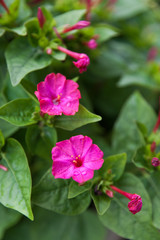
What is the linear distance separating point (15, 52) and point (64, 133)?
38 cm

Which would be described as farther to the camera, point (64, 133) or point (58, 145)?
point (64, 133)

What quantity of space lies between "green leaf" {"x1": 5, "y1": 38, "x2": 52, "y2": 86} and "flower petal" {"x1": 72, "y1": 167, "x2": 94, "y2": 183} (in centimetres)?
35

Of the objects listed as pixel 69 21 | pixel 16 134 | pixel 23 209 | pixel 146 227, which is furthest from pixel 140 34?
pixel 23 209

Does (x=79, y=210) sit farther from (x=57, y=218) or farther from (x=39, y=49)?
(x=39, y=49)

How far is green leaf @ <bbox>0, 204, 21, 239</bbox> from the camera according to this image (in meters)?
1.17

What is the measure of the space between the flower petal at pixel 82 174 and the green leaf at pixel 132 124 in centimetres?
46

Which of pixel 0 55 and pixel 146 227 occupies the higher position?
pixel 0 55

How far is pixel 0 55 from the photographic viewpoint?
Answer: 1.17 m

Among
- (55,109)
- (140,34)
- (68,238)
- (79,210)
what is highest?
(55,109)

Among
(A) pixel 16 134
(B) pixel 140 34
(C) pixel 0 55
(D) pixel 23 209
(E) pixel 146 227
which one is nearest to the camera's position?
(D) pixel 23 209

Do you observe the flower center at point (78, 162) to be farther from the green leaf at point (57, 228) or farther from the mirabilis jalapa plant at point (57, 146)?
the green leaf at point (57, 228)

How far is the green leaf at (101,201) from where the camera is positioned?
90 cm

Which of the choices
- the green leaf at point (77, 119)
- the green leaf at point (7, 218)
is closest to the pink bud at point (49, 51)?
the green leaf at point (77, 119)

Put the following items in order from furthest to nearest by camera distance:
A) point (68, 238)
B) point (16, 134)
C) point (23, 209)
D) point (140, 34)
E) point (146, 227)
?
point (140, 34)
point (68, 238)
point (16, 134)
point (146, 227)
point (23, 209)
